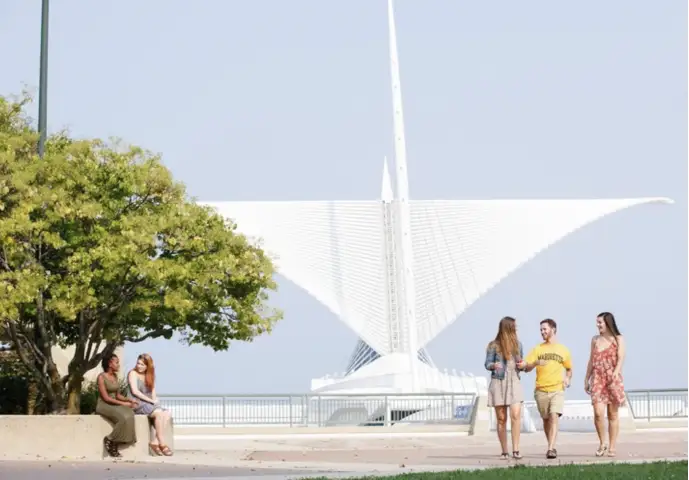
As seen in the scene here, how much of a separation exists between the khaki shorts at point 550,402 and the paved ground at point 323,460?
1.91ft

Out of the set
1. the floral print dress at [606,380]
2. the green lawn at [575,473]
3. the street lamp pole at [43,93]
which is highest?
the street lamp pole at [43,93]

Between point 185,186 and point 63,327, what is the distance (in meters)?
3.37

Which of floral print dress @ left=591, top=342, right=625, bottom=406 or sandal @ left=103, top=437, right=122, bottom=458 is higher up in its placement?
floral print dress @ left=591, top=342, right=625, bottom=406

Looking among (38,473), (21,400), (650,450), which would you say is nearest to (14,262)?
(21,400)

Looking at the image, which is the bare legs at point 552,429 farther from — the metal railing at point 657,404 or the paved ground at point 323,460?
the metal railing at point 657,404

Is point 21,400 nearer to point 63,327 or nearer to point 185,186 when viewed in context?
point 63,327

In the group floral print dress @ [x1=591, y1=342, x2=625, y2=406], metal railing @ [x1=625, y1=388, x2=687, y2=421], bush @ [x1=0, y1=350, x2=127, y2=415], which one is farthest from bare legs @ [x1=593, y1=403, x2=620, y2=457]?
metal railing @ [x1=625, y1=388, x2=687, y2=421]

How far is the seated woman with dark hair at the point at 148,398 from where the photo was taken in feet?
63.6

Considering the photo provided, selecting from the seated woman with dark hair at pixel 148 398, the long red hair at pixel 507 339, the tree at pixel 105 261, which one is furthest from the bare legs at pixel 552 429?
the tree at pixel 105 261

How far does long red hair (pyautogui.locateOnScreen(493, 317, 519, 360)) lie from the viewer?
16.8 m

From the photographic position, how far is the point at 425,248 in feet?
209

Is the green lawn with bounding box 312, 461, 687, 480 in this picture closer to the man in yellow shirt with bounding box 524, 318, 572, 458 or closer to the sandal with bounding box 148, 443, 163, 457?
the man in yellow shirt with bounding box 524, 318, 572, 458

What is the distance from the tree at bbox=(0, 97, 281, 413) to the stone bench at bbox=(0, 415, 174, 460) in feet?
10.5

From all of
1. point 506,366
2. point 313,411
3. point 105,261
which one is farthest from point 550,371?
point 313,411
